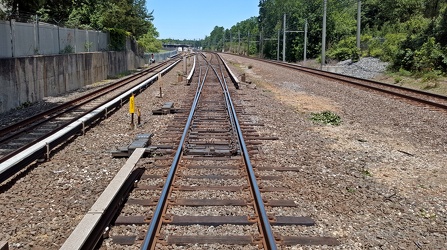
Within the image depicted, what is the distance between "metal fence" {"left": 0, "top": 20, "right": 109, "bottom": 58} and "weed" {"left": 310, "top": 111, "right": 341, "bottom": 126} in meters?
11.8

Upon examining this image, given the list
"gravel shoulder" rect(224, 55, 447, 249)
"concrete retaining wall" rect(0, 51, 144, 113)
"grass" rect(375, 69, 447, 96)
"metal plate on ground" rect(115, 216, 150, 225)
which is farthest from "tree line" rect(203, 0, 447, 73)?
"metal plate on ground" rect(115, 216, 150, 225)

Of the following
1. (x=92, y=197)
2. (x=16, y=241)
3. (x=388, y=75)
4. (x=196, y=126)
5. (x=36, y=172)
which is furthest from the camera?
(x=388, y=75)

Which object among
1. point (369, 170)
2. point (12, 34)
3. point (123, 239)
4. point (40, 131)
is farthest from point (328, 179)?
point (12, 34)

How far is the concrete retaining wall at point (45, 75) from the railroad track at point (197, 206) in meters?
9.27

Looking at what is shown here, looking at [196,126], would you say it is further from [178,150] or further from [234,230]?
[234,230]

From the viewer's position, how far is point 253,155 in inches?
352

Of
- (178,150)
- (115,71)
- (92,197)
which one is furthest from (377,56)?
(92,197)

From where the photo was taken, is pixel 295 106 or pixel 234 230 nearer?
pixel 234 230

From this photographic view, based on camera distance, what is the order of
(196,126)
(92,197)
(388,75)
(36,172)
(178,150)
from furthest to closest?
(388,75)
(196,126)
(178,150)
(36,172)
(92,197)

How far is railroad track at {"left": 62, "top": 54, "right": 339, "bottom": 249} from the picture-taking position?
16.4 ft

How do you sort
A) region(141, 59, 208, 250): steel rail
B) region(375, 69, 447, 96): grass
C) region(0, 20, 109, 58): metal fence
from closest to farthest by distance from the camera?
1. region(141, 59, 208, 250): steel rail
2. region(0, 20, 109, 58): metal fence
3. region(375, 69, 447, 96): grass

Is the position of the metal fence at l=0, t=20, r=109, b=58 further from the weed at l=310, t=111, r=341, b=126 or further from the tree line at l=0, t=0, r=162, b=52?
the weed at l=310, t=111, r=341, b=126

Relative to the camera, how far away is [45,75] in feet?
65.8

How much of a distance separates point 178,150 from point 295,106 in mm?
8812
